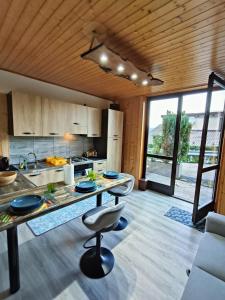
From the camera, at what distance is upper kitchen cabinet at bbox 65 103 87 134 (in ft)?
11.4

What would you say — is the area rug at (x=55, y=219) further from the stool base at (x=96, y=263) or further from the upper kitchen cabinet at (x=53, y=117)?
the upper kitchen cabinet at (x=53, y=117)

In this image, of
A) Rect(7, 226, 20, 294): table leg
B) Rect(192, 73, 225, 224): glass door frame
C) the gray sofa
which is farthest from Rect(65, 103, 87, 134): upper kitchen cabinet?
the gray sofa

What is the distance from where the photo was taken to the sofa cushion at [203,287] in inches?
41.5

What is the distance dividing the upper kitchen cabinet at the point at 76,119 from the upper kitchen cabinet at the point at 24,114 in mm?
615

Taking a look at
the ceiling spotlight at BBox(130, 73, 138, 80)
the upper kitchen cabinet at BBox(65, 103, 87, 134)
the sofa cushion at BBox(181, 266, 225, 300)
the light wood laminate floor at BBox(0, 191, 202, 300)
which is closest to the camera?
the sofa cushion at BBox(181, 266, 225, 300)

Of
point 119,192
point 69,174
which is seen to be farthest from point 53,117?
point 119,192

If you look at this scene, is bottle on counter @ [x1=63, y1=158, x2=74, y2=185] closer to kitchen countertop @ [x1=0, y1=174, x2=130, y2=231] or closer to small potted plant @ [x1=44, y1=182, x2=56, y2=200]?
kitchen countertop @ [x1=0, y1=174, x2=130, y2=231]

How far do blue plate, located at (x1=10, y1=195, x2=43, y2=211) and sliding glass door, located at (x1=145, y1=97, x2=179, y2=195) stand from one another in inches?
126

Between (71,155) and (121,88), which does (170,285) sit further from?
(121,88)

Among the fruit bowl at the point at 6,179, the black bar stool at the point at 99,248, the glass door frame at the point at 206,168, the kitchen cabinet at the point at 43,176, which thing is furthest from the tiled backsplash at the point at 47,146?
the glass door frame at the point at 206,168

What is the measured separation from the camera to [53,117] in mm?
3236

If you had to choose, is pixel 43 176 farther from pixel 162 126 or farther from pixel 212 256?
pixel 162 126

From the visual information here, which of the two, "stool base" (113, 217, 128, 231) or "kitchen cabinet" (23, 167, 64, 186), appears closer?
"stool base" (113, 217, 128, 231)

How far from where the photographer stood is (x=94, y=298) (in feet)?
4.89
